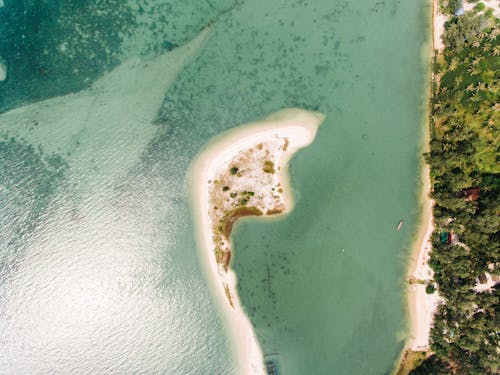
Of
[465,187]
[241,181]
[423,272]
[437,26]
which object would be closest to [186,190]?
[241,181]

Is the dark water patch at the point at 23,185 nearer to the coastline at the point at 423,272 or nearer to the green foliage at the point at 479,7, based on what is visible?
the coastline at the point at 423,272

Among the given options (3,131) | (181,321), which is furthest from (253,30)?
(181,321)

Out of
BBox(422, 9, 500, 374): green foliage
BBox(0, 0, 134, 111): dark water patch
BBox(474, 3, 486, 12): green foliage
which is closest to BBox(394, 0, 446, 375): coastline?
BBox(422, 9, 500, 374): green foliage

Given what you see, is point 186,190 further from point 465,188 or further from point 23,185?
point 465,188

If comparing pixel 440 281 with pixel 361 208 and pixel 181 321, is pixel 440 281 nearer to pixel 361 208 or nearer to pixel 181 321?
pixel 361 208

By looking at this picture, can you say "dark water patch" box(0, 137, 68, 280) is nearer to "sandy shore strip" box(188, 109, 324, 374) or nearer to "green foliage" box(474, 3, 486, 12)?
"sandy shore strip" box(188, 109, 324, 374)

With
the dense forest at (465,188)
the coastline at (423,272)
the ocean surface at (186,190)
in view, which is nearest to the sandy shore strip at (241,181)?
the ocean surface at (186,190)
